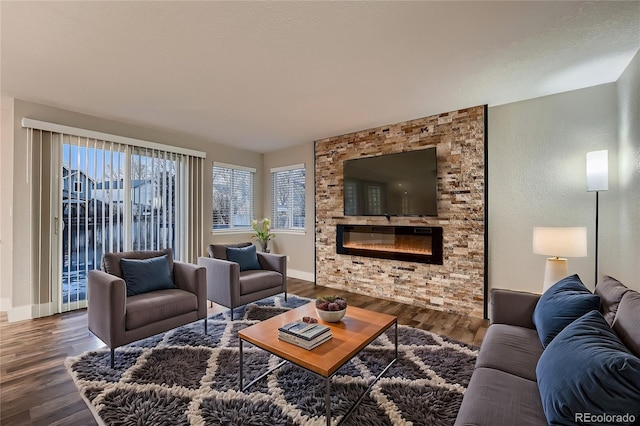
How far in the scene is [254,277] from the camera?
351 cm

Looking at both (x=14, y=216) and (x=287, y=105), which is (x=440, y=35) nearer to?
(x=287, y=105)

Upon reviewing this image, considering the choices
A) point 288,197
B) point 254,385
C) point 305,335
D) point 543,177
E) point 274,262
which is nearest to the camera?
point 305,335

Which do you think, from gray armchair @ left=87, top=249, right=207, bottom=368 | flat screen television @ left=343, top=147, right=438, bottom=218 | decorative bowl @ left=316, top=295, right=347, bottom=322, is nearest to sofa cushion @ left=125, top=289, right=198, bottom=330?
gray armchair @ left=87, top=249, right=207, bottom=368

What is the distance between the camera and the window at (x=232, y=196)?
5.29 meters

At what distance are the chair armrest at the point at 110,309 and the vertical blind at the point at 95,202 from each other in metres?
1.68

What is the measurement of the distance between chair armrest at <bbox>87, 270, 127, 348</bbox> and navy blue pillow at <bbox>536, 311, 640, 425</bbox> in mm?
2761

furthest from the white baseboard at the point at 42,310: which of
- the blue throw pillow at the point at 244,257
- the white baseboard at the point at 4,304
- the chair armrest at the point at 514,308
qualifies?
the chair armrest at the point at 514,308

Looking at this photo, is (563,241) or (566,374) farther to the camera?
(563,241)

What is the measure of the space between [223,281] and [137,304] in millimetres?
946

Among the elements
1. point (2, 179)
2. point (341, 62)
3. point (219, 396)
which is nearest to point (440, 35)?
point (341, 62)

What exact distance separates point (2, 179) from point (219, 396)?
4.20 meters

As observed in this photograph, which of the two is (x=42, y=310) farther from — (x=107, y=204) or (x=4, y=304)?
(x=107, y=204)

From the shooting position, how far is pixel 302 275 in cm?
532

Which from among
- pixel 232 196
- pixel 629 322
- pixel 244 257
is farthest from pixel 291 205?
pixel 629 322
